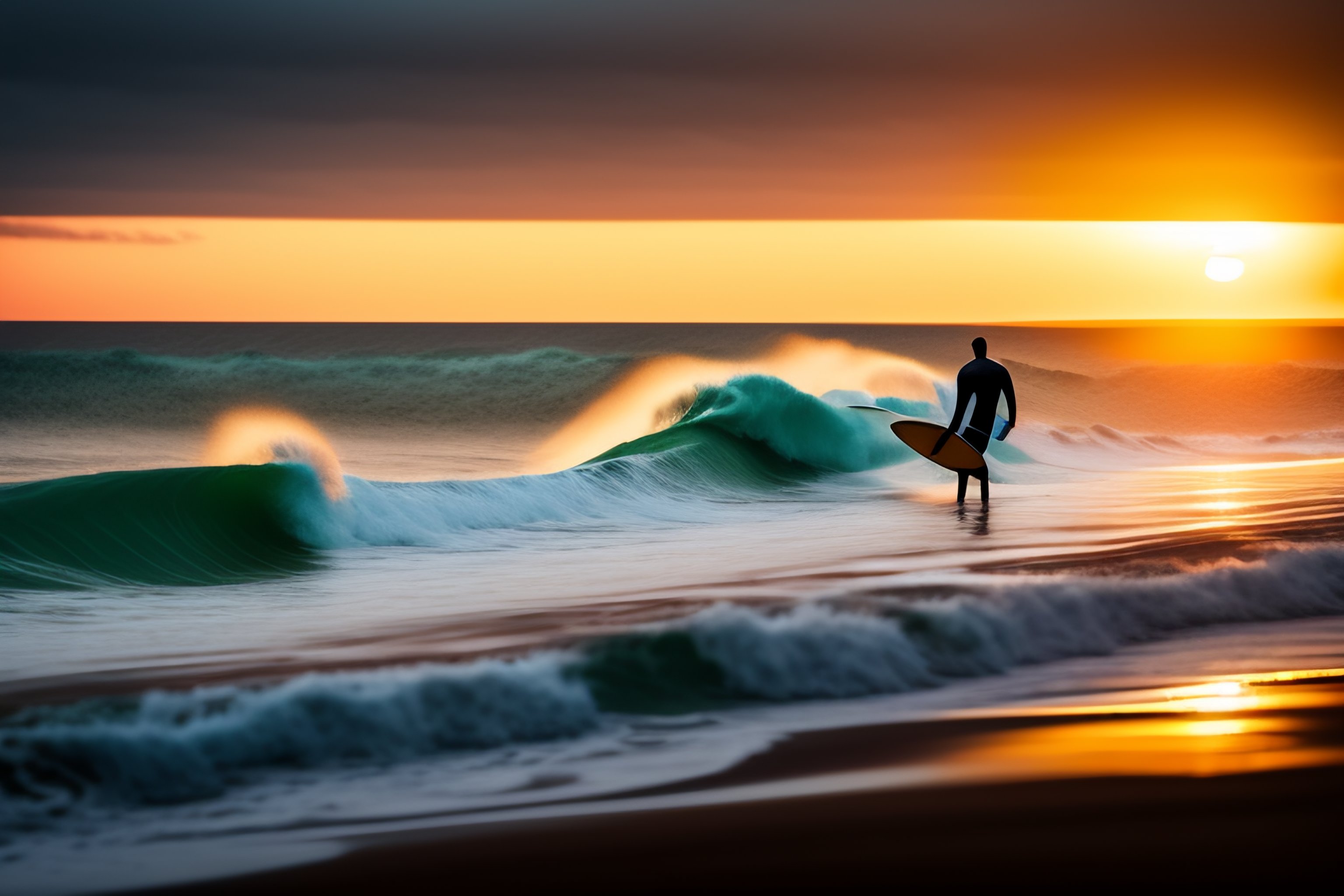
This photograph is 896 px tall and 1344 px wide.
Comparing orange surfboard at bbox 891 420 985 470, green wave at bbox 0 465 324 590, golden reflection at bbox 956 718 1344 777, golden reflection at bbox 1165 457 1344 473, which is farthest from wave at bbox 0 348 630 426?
golden reflection at bbox 956 718 1344 777

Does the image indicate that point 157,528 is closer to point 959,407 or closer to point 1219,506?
point 959,407

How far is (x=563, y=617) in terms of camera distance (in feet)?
19.1

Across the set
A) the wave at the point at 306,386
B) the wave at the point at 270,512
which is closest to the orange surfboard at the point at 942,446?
the wave at the point at 270,512

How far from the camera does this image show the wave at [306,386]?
118 feet

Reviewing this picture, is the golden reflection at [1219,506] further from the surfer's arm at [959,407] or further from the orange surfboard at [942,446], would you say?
the surfer's arm at [959,407]

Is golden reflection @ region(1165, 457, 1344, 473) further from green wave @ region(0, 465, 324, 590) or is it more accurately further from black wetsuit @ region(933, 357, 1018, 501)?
green wave @ region(0, 465, 324, 590)

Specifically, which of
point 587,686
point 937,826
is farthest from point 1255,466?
point 937,826

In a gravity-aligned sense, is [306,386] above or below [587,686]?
above

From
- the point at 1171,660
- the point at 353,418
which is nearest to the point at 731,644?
the point at 1171,660

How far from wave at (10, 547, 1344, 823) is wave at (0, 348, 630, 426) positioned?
30510 mm

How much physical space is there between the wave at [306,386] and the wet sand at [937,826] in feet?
105

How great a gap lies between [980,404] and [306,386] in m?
33.5

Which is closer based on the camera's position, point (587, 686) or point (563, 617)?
point (587, 686)

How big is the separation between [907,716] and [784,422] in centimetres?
1238
